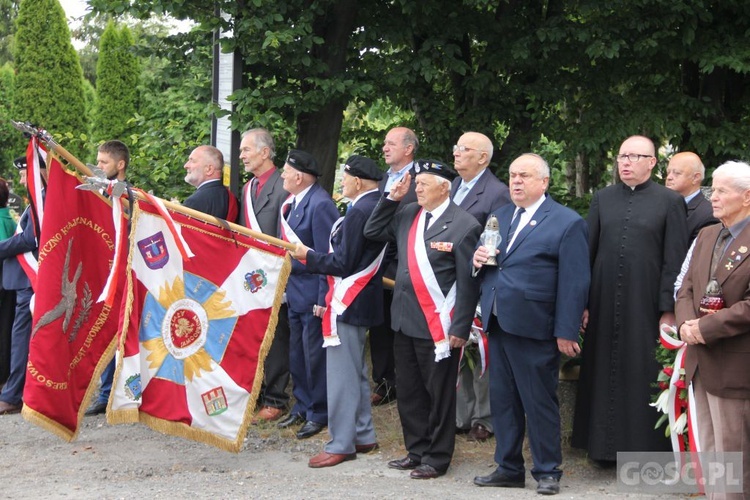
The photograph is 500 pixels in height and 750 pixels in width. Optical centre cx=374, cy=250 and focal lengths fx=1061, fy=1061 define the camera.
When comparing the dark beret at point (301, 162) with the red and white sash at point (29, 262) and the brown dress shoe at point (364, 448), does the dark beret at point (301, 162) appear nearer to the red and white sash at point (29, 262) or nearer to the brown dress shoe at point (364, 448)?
the brown dress shoe at point (364, 448)

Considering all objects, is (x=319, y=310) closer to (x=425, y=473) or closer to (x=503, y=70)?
(x=425, y=473)

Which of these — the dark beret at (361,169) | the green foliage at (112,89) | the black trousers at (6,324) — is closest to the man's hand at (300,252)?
the dark beret at (361,169)

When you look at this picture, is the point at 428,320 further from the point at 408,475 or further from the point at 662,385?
the point at 662,385

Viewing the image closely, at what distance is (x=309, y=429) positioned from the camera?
755cm

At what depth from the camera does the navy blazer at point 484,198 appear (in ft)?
23.1

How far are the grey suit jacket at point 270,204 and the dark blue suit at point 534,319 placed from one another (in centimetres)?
204

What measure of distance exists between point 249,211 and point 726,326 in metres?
3.93

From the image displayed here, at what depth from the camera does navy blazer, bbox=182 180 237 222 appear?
7.98m

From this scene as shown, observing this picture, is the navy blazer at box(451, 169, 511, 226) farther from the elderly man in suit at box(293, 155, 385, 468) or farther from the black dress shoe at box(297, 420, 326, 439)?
the black dress shoe at box(297, 420, 326, 439)

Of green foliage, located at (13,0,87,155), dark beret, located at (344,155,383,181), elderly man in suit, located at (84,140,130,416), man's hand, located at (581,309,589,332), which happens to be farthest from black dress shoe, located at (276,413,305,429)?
green foliage, located at (13,0,87,155)

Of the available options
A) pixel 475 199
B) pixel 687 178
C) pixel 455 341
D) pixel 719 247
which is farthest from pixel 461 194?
pixel 719 247

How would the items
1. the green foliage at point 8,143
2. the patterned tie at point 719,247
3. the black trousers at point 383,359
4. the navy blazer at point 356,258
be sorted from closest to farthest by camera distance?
the patterned tie at point 719,247
the navy blazer at point 356,258
the black trousers at point 383,359
the green foliage at point 8,143

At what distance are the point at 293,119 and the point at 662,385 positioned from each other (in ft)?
13.7

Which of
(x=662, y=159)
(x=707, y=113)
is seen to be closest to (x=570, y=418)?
(x=707, y=113)
